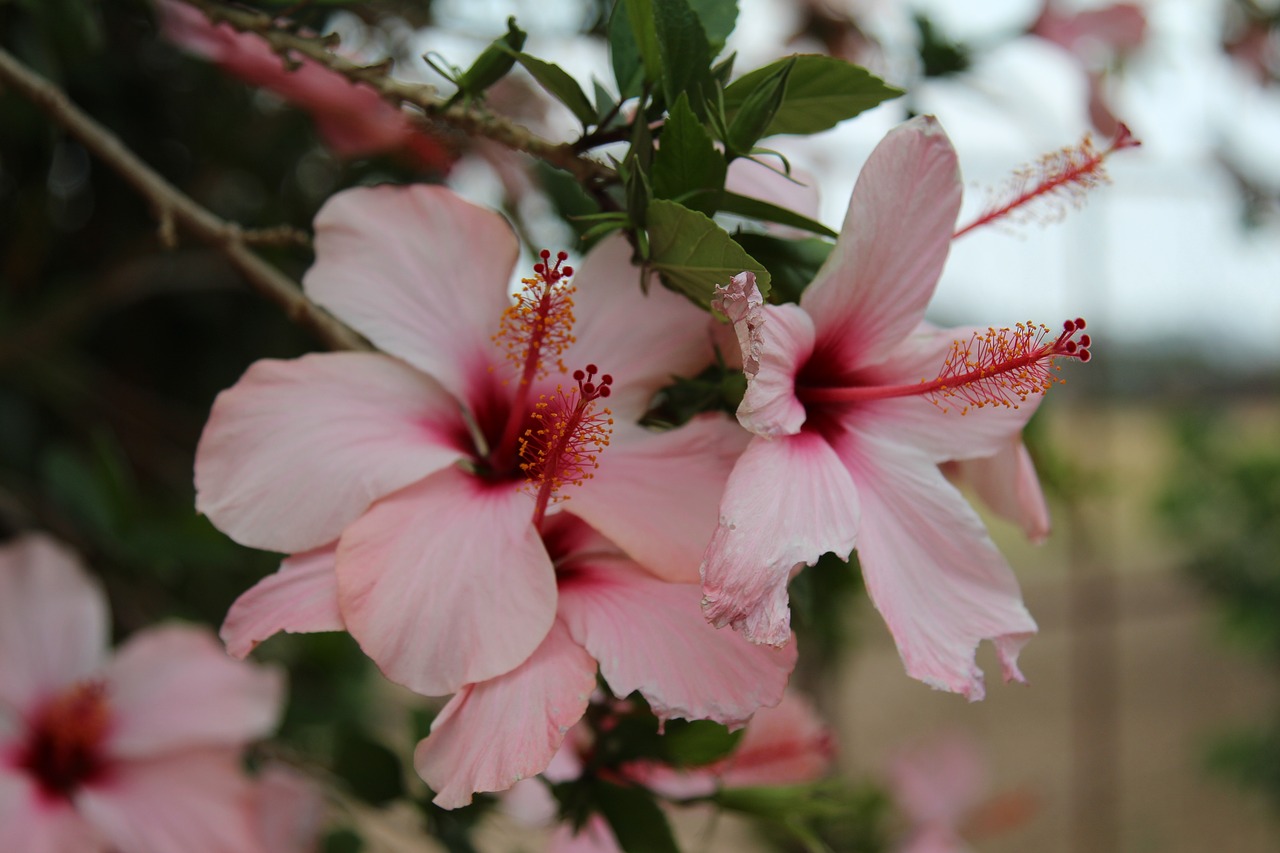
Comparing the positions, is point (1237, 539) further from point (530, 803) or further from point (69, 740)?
point (69, 740)

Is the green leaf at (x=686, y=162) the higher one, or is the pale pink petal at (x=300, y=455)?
the green leaf at (x=686, y=162)

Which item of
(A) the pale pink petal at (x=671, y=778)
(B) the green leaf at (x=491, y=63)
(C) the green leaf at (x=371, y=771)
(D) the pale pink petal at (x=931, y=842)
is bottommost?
(D) the pale pink petal at (x=931, y=842)

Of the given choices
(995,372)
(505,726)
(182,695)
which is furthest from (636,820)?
(182,695)

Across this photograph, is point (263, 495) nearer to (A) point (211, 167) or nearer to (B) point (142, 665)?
(B) point (142, 665)

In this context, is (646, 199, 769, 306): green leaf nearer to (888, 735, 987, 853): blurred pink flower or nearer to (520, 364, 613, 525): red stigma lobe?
(520, 364, 613, 525): red stigma lobe

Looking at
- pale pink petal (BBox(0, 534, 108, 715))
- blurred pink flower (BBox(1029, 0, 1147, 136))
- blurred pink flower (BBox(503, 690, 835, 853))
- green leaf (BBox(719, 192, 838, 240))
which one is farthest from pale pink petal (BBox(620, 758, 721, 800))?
blurred pink flower (BBox(1029, 0, 1147, 136))

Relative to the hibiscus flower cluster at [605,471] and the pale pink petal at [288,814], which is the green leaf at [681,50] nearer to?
the hibiscus flower cluster at [605,471]

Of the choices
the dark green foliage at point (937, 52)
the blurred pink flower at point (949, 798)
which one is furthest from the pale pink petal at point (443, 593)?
the blurred pink flower at point (949, 798)
